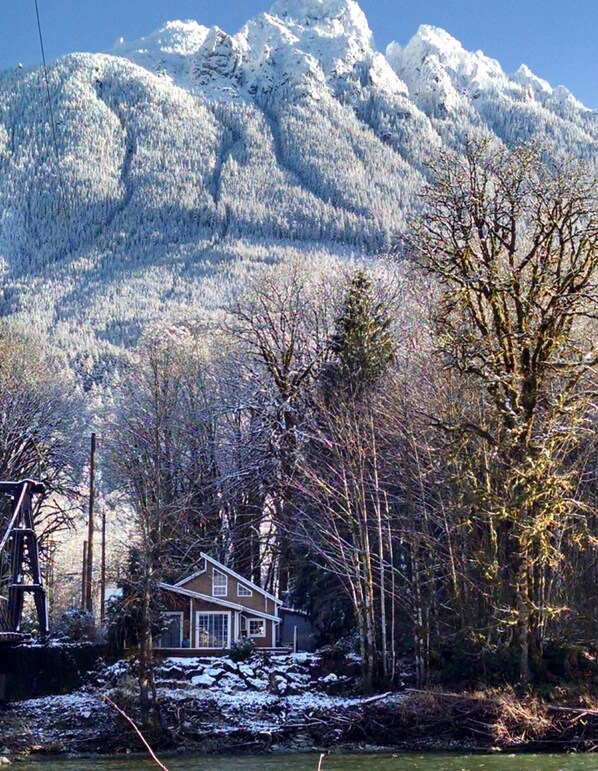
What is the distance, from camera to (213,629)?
39.1m

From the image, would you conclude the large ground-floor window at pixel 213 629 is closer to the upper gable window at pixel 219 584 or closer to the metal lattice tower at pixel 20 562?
the upper gable window at pixel 219 584

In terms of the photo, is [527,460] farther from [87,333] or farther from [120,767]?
[87,333]

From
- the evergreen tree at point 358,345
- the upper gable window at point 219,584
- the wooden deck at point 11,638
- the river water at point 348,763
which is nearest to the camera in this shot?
the river water at point 348,763

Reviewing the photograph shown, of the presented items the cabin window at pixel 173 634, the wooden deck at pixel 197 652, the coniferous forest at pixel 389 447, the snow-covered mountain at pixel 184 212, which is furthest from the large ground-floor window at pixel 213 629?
the snow-covered mountain at pixel 184 212

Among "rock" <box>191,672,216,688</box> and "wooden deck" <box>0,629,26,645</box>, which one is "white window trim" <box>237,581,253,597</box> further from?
"wooden deck" <box>0,629,26,645</box>

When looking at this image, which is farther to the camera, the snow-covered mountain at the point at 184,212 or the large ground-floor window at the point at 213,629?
the snow-covered mountain at the point at 184,212

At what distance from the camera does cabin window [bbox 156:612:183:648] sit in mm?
38150

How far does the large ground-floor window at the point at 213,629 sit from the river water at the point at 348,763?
14260 mm

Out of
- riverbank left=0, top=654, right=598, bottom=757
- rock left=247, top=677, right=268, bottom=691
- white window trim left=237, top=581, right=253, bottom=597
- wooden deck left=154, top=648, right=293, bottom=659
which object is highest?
white window trim left=237, top=581, right=253, bottom=597

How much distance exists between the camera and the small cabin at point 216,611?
3861cm

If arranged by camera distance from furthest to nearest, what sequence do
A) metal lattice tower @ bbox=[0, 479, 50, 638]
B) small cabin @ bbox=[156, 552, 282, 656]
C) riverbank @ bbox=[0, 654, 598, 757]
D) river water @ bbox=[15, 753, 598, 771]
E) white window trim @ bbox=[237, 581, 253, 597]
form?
1. white window trim @ bbox=[237, 581, 253, 597]
2. small cabin @ bbox=[156, 552, 282, 656]
3. metal lattice tower @ bbox=[0, 479, 50, 638]
4. riverbank @ bbox=[0, 654, 598, 757]
5. river water @ bbox=[15, 753, 598, 771]

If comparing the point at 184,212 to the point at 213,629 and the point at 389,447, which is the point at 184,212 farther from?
the point at 389,447

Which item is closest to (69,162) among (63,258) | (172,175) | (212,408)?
(172,175)

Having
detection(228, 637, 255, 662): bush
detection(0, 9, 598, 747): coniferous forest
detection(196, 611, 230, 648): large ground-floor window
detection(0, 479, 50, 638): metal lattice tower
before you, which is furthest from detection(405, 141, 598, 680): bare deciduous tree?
detection(196, 611, 230, 648): large ground-floor window
